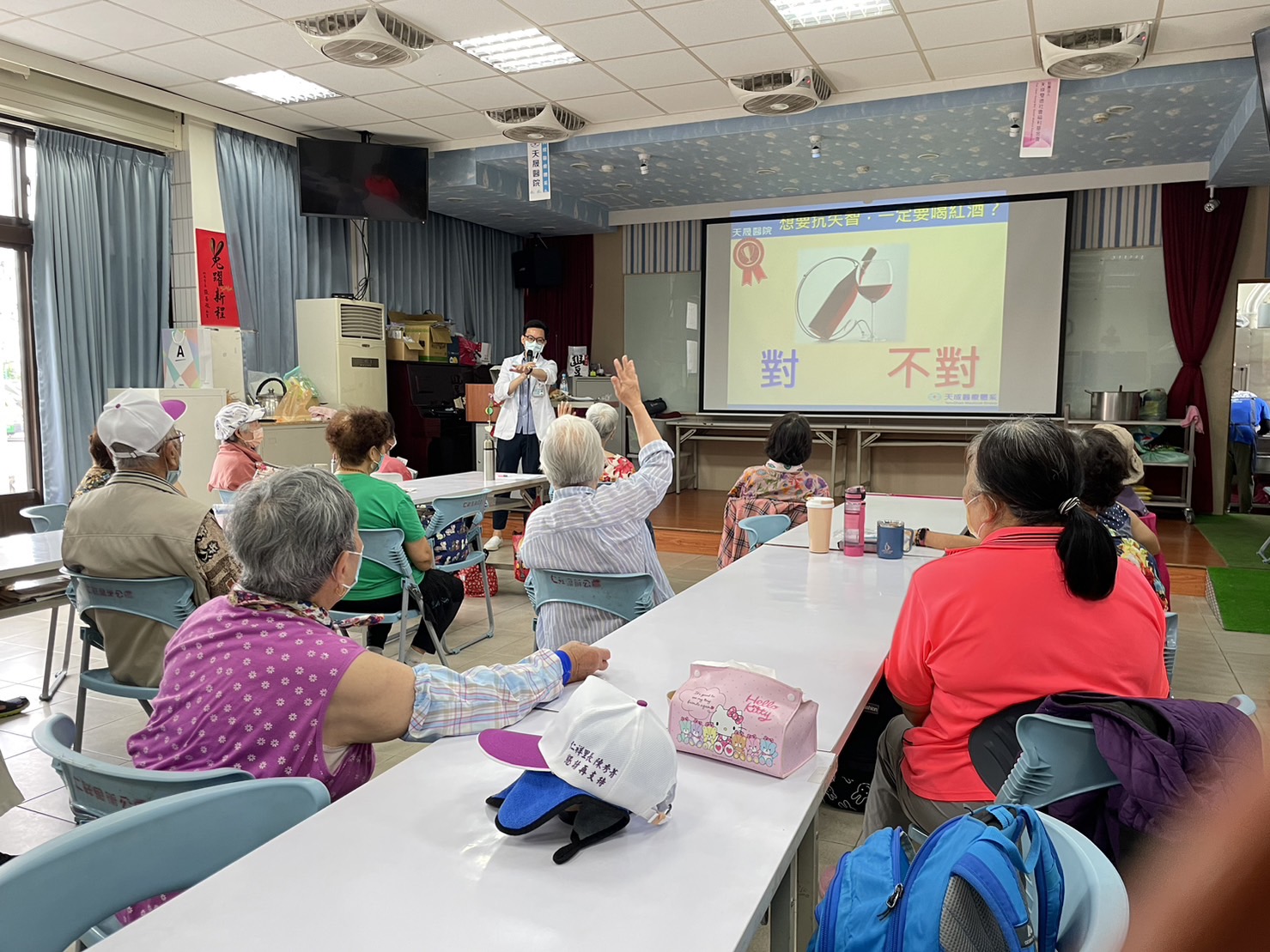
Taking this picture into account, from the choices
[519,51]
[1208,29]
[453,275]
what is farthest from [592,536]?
[453,275]

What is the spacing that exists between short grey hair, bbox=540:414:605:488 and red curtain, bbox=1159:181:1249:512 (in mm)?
6750

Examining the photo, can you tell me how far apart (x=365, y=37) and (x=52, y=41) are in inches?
75.1

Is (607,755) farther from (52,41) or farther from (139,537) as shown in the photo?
(52,41)

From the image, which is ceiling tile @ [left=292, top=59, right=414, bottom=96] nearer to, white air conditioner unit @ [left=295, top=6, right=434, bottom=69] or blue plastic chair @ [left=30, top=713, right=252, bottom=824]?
white air conditioner unit @ [left=295, top=6, right=434, bottom=69]

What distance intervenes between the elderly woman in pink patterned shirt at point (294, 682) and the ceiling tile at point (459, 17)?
3.80m

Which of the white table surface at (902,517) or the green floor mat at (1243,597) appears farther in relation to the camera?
the green floor mat at (1243,597)

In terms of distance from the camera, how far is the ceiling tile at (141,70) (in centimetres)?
521

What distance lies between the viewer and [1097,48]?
185 inches

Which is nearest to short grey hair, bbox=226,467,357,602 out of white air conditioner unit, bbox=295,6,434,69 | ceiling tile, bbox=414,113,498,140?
white air conditioner unit, bbox=295,6,434,69

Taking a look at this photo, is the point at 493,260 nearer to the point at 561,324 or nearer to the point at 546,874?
the point at 561,324

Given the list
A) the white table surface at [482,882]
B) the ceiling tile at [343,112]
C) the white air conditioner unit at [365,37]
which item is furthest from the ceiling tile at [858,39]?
the white table surface at [482,882]

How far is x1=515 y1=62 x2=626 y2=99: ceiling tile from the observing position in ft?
17.7

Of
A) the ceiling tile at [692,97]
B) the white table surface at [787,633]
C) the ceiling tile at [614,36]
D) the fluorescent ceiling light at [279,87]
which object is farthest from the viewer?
the ceiling tile at [692,97]

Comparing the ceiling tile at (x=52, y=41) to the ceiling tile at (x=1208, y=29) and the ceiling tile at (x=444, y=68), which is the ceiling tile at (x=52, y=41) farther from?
the ceiling tile at (x=1208, y=29)
